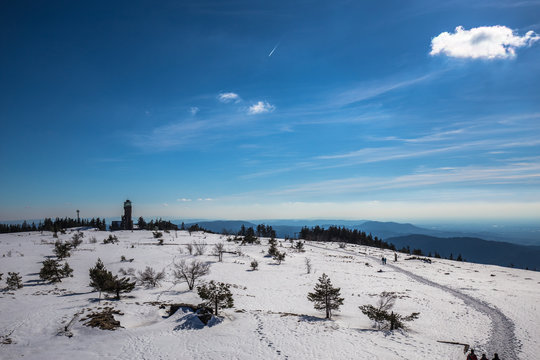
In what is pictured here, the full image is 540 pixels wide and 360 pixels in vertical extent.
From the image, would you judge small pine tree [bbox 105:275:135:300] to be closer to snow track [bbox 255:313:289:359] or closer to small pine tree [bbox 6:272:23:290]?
small pine tree [bbox 6:272:23:290]

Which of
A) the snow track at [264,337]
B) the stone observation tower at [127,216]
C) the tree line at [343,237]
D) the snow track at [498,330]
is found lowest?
the tree line at [343,237]

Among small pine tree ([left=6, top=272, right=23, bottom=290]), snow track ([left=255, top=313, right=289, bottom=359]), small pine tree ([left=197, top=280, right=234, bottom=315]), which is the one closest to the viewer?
snow track ([left=255, top=313, right=289, bottom=359])

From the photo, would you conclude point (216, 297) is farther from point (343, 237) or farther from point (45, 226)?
point (343, 237)

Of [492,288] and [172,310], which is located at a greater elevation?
[172,310]

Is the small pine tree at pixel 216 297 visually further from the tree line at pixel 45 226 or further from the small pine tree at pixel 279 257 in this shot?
the tree line at pixel 45 226

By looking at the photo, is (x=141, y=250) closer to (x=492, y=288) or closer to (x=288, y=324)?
(x=288, y=324)

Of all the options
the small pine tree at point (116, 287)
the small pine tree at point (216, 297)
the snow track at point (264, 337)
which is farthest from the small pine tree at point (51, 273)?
the snow track at point (264, 337)

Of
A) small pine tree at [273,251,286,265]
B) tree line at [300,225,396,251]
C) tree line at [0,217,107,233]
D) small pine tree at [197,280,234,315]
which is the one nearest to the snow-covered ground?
small pine tree at [197,280,234,315]

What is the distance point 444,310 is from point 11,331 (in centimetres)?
3903

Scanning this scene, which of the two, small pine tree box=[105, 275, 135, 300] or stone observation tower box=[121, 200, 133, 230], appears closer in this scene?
small pine tree box=[105, 275, 135, 300]

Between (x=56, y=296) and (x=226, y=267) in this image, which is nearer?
(x=56, y=296)

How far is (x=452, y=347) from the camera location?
17500 mm

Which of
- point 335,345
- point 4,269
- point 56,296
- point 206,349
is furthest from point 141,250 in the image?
point 335,345

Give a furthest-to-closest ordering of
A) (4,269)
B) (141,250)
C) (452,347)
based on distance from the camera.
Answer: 1. (141,250)
2. (4,269)
3. (452,347)
